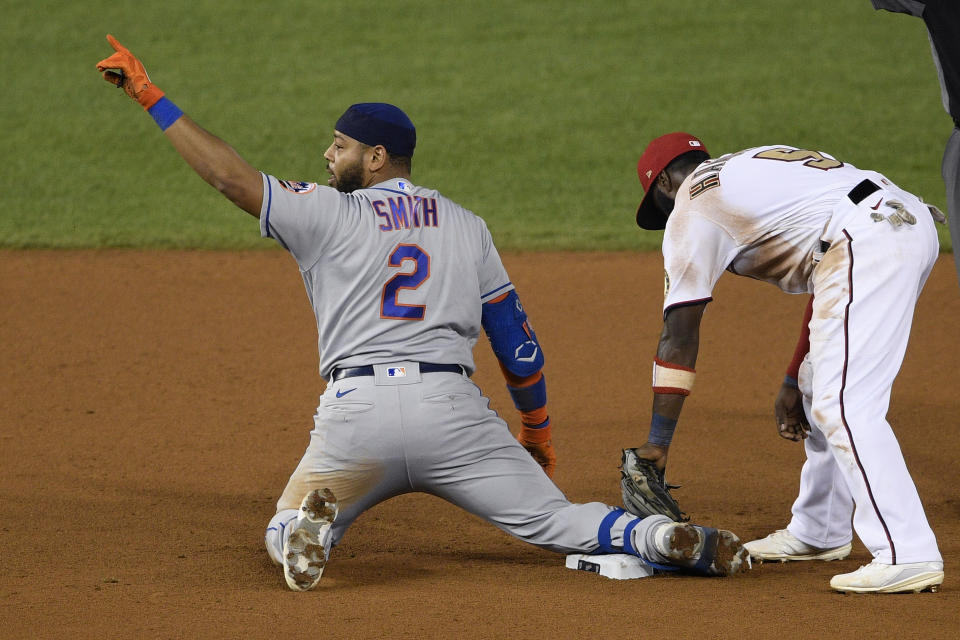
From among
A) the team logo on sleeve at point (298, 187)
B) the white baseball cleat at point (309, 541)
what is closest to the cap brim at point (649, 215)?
the team logo on sleeve at point (298, 187)

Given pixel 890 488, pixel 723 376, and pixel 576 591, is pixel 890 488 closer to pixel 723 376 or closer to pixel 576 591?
pixel 576 591

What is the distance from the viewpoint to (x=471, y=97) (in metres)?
15.3

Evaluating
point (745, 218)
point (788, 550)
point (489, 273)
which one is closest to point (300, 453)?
point (489, 273)

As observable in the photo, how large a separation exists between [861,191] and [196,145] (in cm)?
218

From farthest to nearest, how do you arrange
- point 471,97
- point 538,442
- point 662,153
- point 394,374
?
1. point 471,97
2. point 538,442
3. point 662,153
4. point 394,374

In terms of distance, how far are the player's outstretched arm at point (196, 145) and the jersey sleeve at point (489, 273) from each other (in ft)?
2.70

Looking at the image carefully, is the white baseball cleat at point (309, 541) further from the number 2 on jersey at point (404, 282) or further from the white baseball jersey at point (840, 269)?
the white baseball jersey at point (840, 269)

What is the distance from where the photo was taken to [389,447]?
4070mm

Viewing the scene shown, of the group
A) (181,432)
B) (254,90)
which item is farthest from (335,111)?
(181,432)

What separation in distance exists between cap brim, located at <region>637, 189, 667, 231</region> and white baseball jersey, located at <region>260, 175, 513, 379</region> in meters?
0.77

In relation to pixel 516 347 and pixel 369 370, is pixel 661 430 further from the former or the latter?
pixel 369 370

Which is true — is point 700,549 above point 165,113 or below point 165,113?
below

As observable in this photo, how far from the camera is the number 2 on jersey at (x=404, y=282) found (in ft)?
13.6

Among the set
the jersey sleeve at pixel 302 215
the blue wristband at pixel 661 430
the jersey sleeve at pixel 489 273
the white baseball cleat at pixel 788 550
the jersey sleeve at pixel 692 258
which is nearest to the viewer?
the jersey sleeve at pixel 302 215
